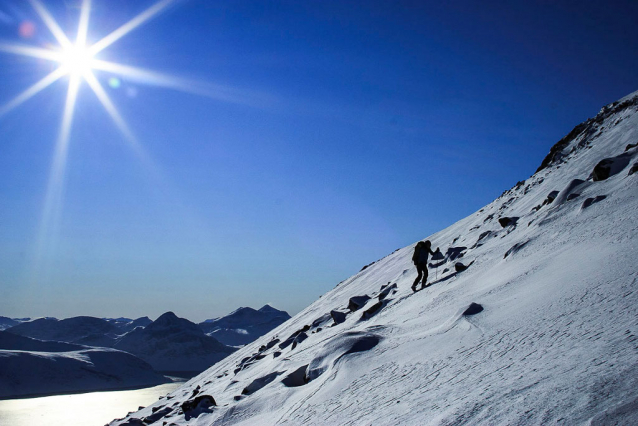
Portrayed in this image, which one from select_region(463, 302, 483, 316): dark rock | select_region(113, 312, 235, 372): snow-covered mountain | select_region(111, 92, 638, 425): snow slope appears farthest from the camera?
select_region(113, 312, 235, 372): snow-covered mountain

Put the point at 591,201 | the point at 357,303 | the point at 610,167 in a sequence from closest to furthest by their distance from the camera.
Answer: the point at 591,201 < the point at 610,167 < the point at 357,303

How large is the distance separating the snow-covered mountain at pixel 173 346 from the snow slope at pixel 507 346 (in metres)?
162

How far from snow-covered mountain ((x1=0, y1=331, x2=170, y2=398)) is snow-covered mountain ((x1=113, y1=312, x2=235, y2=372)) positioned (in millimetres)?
53782

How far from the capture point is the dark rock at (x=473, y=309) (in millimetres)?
5468

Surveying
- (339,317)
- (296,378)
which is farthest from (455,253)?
(296,378)

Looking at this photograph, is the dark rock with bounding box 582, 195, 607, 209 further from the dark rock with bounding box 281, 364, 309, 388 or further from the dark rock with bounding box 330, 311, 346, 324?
the dark rock with bounding box 281, 364, 309, 388

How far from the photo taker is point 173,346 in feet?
569

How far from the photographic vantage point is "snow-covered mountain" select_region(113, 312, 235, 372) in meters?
162

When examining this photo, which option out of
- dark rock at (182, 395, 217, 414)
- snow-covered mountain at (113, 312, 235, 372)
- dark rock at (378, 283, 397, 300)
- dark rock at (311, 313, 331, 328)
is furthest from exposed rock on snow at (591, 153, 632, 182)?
snow-covered mountain at (113, 312, 235, 372)

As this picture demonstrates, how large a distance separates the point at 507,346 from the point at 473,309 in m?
1.56

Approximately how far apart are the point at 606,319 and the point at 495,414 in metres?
1.57

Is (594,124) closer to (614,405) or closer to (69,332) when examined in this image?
(614,405)

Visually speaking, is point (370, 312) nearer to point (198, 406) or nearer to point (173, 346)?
point (198, 406)

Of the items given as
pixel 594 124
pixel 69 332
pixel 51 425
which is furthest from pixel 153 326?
pixel 594 124
